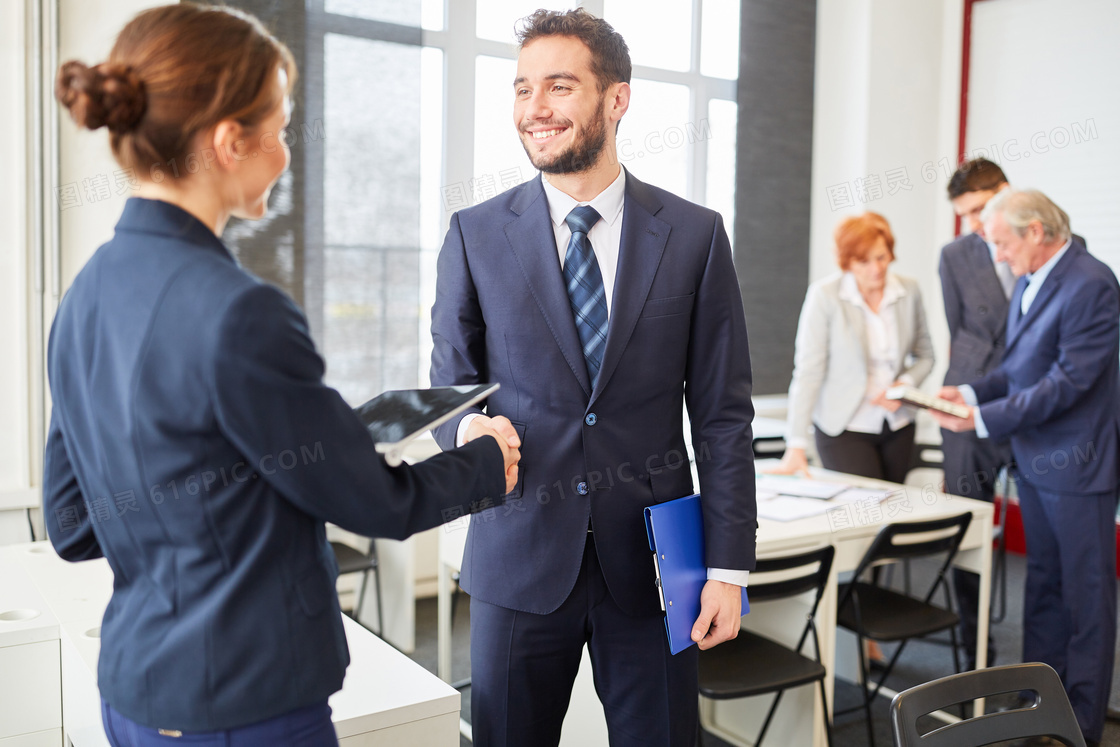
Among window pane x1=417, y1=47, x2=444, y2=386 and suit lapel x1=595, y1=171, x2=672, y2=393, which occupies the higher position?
window pane x1=417, y1=47, x2=444, y2=386

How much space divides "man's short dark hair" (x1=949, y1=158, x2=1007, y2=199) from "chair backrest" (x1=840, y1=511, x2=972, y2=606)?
163cm

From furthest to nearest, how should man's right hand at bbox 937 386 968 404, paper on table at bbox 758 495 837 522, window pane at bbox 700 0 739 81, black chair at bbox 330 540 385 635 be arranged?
window pane at bbox 700 0 739 81 < black chair at bbox 330 540 385 635 < man's right hand at bbox 937 386 968 404 < paper on table at bbox 758 495 837 522

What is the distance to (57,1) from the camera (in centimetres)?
307

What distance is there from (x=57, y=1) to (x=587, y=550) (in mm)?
2751

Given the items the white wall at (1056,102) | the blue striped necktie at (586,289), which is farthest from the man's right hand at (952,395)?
the white wall at (1056,102)

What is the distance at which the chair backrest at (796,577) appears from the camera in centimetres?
247

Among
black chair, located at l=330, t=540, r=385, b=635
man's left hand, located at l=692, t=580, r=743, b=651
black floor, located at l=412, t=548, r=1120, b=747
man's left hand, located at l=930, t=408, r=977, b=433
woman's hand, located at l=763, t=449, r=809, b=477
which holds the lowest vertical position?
black floor, located at l=412, t=548, r=1120, b=747

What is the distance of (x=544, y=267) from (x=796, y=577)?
1401 mm

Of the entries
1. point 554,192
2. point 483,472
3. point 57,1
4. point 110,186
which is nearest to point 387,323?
point 110,186

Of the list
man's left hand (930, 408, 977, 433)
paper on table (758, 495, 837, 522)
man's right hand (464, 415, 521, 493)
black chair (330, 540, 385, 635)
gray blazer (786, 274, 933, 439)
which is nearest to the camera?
man's right hand (464, 415, 521, 493)

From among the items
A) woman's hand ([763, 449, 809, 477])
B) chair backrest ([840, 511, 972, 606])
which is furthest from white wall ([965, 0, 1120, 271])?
chair backrest ([840, 511, 972, 606])

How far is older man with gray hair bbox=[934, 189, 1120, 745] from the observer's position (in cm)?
295

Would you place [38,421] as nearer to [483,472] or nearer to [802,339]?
[483,472]

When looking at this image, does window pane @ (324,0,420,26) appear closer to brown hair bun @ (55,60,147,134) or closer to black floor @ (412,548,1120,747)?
black floor @ (412,548,1120,747)
